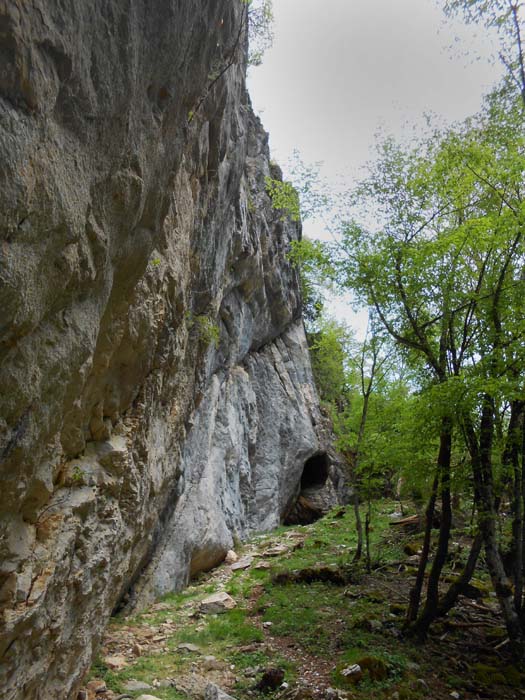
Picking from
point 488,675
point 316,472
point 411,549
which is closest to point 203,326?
point 488,675

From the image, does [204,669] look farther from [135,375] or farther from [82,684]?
[135,375]

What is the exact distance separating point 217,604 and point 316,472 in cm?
1887

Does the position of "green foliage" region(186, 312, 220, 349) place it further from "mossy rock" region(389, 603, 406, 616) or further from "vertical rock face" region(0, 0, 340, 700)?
"mossy rock" region(389, 603, 406, 616)

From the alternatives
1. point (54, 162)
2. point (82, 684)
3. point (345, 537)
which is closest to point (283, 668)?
point (82, 684)

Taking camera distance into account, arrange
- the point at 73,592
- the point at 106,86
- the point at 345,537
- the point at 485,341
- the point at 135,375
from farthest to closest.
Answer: the point at 345,537
the point at 485,341
the point at 135,375
the point at 73,592
the point at 106,86

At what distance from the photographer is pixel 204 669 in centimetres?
746

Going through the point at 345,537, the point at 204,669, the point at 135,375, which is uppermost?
the point at 135,375

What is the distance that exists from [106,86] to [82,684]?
6936 mm

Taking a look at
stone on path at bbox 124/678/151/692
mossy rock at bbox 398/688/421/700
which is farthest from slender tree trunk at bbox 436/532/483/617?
stone on path at bbox 124/678/151/692

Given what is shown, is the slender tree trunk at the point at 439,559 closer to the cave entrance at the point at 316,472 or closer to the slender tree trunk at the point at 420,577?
the slender tree trunk at the point at 420,577

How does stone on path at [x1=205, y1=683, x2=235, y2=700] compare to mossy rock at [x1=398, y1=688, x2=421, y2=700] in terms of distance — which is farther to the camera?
mossy rock at [x1=398, y1=688, x2=421, y2=700]

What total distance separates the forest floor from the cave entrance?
14.8m

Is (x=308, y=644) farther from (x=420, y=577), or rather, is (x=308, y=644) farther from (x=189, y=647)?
(x=420, y=577)

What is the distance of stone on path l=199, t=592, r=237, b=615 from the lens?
1008 cm
